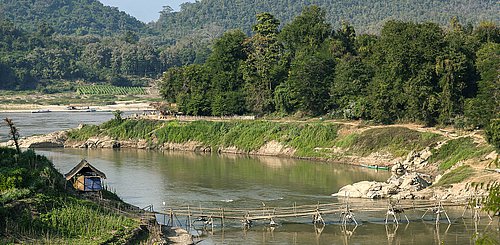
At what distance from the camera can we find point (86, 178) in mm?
44094

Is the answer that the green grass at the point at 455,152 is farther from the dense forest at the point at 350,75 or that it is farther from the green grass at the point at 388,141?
the green grass at the point at 388,141

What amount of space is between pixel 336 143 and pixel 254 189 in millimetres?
20093

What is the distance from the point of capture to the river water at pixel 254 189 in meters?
43.8

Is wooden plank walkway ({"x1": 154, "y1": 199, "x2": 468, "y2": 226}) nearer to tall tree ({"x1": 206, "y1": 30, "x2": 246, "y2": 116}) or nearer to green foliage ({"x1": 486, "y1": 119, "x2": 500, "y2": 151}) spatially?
green foliage ({"x1": 486, "y1": 119, "x2": 500, "y2": 151})

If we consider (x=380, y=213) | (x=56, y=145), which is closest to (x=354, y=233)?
(x=380, y=213)

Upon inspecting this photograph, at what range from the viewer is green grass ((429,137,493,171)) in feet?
205

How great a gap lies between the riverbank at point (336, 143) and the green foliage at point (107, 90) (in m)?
84.3

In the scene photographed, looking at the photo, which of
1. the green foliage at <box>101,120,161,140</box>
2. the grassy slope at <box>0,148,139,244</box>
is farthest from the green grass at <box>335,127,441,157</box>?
the grassy slope at <box>0,148,139,244</box>

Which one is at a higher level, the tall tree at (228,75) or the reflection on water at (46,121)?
the tall tree at (228,75)

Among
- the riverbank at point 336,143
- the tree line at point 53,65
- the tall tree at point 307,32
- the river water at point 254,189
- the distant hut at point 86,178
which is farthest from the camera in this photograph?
the tree line at point 53,65

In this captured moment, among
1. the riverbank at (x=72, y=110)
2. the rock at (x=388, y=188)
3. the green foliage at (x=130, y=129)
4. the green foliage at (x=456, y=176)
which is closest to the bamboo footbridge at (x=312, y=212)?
the rock at (x=388, y=188)

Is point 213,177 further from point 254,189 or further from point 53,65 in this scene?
point 53,65

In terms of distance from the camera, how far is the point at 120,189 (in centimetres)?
5862

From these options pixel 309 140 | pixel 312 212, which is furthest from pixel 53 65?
pixel 312 212
